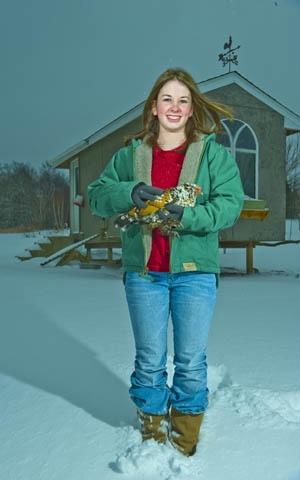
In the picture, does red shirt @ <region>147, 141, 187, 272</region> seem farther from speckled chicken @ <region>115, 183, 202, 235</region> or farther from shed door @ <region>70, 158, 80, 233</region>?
shed door @ <region>70, 158, 80, 233</region>

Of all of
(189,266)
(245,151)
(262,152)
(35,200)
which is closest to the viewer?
(189,266)

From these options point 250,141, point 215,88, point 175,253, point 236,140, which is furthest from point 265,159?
point 175,253

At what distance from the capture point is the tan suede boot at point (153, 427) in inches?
78.9

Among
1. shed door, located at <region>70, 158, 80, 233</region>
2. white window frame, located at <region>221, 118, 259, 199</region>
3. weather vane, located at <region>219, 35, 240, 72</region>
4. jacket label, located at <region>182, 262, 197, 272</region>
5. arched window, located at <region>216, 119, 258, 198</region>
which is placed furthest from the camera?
shed door, located at <region>70, 158, 80, 233</region>

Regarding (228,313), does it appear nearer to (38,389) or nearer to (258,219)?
(38,389)

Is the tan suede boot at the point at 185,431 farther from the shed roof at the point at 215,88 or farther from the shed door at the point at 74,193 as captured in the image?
the shed door at the point at 74,193

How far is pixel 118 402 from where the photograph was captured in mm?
2471

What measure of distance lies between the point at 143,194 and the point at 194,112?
0.54m

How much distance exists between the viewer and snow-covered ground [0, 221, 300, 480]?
1.84 metres

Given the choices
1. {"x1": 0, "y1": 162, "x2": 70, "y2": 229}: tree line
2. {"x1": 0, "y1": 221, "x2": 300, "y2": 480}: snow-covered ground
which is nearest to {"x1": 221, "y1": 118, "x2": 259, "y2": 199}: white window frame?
{"x1": 0, "y1": 221, "x2": 300, "y2": 480}: snow-covered ground

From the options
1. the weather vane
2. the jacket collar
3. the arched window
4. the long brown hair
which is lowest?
the jacket collar

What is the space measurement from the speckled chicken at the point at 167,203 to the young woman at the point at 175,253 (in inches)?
1.7

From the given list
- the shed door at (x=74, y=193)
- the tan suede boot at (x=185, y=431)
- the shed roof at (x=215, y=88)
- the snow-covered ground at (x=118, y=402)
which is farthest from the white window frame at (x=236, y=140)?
the tan suede boot at (x=185, y=431)

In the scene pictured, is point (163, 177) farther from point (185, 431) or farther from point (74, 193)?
point (74, 193)
